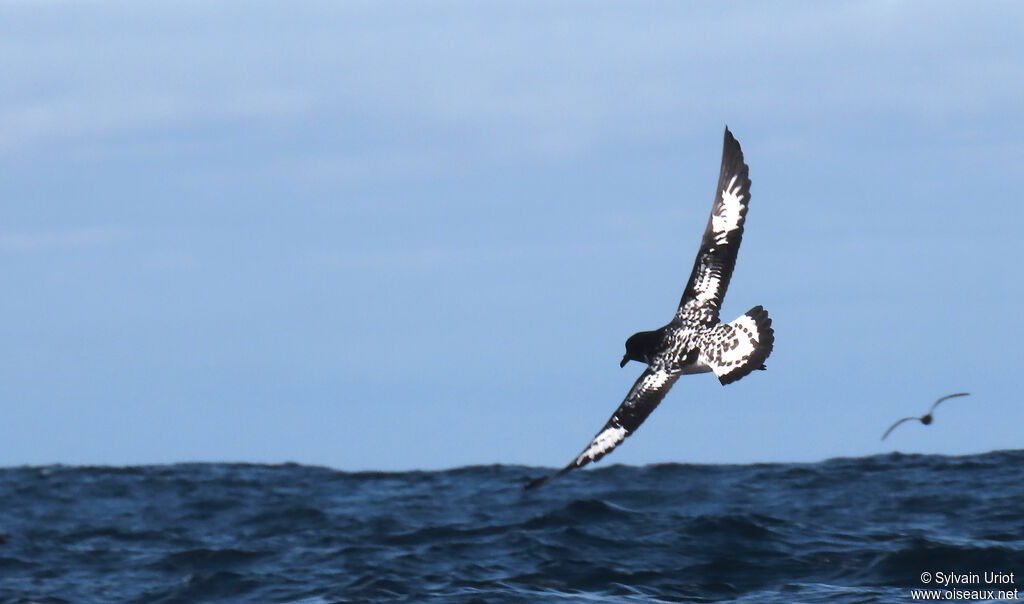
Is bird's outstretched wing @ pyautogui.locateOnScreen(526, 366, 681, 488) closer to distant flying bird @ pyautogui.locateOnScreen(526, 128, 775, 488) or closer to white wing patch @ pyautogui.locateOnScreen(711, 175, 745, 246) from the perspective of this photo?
distant flying bird @ pyautogui.locateOnScreen(526, 128, 775, 488)

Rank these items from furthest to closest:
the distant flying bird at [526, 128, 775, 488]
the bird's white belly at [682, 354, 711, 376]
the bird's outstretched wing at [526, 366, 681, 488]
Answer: the bird's white belly at [682, 354, 711, 376], the distant flying bird at [526, 128, 775, 488], the bird's outstretched wing at [526, 366, 681, 488]

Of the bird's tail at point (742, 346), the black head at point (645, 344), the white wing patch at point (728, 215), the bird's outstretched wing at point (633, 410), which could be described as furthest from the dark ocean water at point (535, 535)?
the white wing patch at point (728, 215)

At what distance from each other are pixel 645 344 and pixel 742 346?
3.18 feet

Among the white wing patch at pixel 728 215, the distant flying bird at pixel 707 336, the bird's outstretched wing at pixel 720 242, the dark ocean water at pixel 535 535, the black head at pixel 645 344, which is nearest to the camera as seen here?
the distant flying bird at pixel 707 336

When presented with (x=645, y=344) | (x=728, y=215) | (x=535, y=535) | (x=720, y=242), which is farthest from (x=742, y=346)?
(x=535, y=535)

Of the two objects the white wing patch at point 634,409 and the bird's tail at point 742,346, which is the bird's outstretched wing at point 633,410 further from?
the bird's tail at point 742,346

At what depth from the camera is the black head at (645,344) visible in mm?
11977

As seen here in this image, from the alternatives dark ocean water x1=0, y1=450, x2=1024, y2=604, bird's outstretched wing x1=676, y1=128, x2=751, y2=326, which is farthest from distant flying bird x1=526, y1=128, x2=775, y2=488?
dark ocean water x1=0, y1=450, x2=1024, y2=604

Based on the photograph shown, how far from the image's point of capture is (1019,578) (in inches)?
578

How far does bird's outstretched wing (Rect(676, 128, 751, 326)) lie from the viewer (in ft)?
40.9

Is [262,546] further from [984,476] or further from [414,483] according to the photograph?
[984,476]

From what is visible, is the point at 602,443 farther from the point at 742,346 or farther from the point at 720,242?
the point at 720,242

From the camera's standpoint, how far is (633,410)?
11438 mm

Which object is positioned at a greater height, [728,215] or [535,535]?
[728,215]
